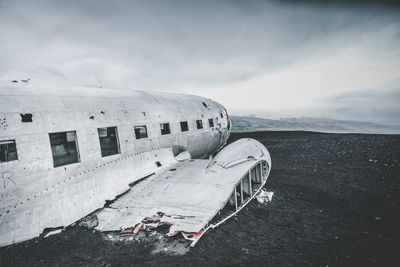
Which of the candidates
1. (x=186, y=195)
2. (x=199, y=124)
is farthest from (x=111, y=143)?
(x=199, y=124)

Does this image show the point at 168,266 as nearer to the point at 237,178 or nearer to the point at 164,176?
the point at 237,178

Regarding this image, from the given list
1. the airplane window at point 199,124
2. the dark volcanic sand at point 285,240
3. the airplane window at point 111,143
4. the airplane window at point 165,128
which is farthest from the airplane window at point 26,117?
the airplane window at point 199,124

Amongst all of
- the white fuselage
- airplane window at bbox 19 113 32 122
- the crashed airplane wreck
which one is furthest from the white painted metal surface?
airplane window at bbox 19 113 32 122

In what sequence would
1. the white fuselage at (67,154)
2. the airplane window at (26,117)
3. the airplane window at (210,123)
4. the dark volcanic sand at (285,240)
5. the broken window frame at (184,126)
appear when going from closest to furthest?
1. the dark volcanic sand at (285,240)
2. the white fuselage at (67,154)
3. the airplane window at (26,117)
4. the broken window frame at (184,126)
5. the airplane window at (210,123)

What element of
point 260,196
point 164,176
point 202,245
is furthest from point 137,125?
point 260,196

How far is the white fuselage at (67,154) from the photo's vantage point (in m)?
5.34

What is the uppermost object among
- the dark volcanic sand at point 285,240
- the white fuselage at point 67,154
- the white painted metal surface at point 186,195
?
the white fuselage at point 67,154

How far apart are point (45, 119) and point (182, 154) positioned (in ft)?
19.2

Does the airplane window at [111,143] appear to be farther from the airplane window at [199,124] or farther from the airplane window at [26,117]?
the airplane window at [199,124]

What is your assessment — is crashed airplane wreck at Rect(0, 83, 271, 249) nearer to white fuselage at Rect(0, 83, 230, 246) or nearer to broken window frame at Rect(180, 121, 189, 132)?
white fuselage at Rect(0, 83, 230, 246)

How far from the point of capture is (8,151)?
210 inches

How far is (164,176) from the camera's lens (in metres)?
8.25

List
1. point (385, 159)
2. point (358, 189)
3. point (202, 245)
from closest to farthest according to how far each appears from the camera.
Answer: point (202, 245) → point (358, 189) → point (385, 159)

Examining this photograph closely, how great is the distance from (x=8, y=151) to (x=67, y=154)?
1916mm
